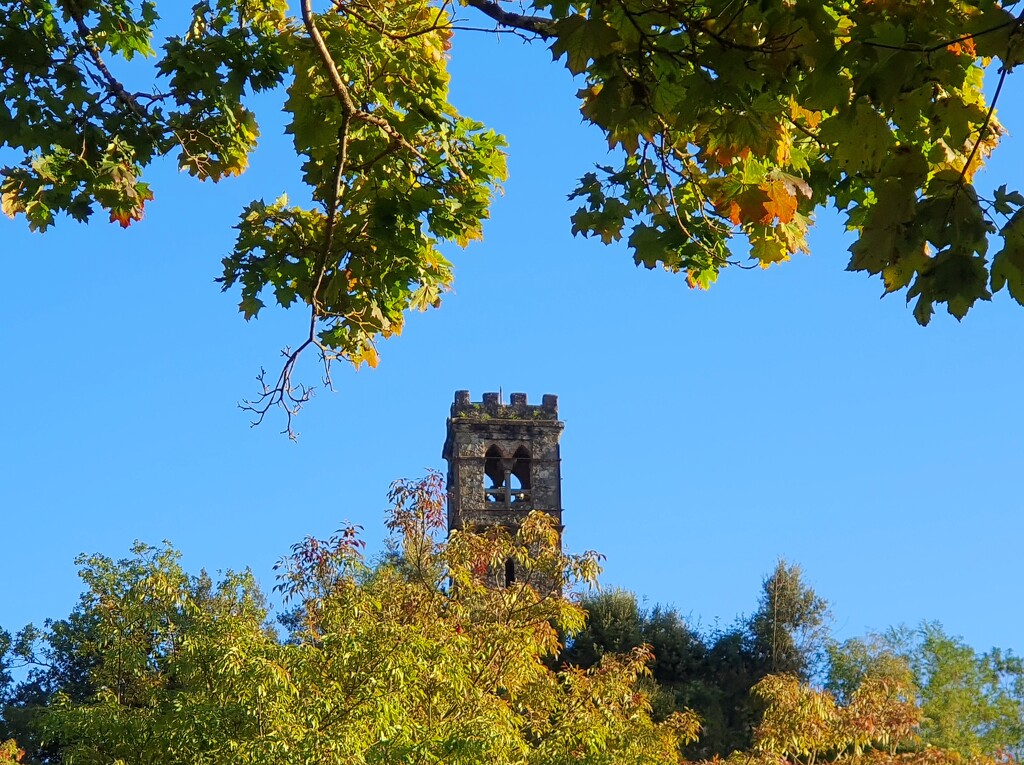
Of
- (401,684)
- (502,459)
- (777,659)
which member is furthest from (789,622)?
(401,684)

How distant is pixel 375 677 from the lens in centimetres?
1212

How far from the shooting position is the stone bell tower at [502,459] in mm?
44781

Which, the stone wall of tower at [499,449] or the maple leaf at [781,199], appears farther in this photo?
the stone wall of tower at [499,449]

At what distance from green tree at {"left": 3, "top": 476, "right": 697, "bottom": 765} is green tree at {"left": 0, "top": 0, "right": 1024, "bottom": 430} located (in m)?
6.04

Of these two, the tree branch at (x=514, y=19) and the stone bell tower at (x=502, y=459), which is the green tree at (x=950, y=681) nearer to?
the stone bell tower at (x=502, y=459)

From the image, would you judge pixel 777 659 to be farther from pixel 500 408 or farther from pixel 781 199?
pixel 781 199

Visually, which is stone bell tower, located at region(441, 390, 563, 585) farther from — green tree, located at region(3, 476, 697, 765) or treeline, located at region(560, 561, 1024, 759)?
green tree, located at region(3, 476, 697, 765)

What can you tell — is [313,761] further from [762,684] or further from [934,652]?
[934,652]

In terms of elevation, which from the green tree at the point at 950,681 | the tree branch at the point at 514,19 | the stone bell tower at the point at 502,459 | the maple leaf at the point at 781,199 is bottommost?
the maple leaf at the point at 781,199

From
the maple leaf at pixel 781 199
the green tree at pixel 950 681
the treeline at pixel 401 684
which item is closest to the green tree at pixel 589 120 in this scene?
the maple leaf at pixel 781 199

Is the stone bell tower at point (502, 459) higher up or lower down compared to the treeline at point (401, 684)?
higher up

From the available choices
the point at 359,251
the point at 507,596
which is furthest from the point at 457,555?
the point at 359,251

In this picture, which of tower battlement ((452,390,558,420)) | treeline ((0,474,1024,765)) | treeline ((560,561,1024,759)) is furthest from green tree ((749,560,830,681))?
treeline ((0,474,1024,765))

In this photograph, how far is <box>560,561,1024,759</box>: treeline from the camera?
3659 centimetres
